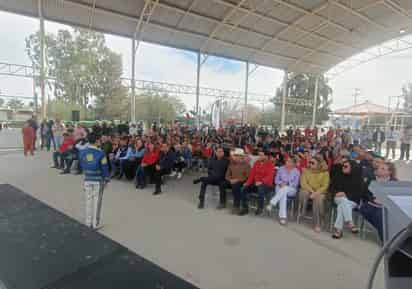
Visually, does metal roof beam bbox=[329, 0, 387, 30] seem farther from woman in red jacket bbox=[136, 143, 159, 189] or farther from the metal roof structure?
woman in red jacket bbox=[136, 143, 159, 189]

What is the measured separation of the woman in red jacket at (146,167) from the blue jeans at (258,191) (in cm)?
221

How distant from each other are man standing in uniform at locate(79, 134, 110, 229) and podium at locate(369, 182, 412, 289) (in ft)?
9.47

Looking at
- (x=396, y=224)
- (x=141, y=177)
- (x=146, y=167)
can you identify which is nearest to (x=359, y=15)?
(x=146, y=167)

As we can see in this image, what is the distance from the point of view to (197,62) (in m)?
13.2

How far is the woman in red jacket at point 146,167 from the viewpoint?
532 cm

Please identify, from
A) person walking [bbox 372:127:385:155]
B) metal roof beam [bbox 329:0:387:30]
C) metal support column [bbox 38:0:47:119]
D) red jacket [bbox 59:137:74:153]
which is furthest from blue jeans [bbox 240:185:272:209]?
person walking [bbox 372:127:385:155]

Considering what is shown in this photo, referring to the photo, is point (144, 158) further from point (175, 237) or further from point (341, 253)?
A: point (341, 253)

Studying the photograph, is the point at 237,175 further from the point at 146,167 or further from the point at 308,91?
the point at 308,91

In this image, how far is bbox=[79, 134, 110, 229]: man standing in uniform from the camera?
10.2 ft

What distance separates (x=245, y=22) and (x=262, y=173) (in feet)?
32.5

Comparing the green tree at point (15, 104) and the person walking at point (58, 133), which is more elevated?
the green tree at point (15, 104)

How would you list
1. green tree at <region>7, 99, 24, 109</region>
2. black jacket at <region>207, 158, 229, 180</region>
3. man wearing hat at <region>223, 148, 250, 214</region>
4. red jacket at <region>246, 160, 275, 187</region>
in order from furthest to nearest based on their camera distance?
1. green tree at <region>7, 99, 24, 109</region>
2. black jacket at <region>207, 158, 229, 180</region>
3. man wearing hat at <region>223, 148, 250, 214</region>
4. red jacket at <region>246, 160, 275, 187</region>

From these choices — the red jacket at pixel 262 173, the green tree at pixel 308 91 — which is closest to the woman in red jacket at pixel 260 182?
the red jacket at pixel 262 173

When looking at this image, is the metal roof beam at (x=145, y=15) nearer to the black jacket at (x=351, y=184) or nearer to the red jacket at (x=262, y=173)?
the red jacket at (x=262, y=173)
